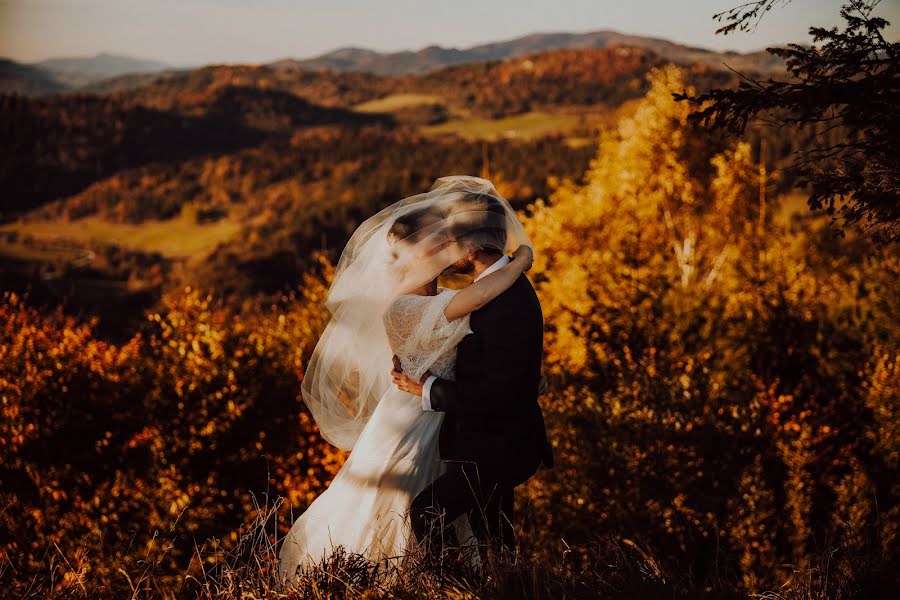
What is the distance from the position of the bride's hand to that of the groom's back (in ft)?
0.27

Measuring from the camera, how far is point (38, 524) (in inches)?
406

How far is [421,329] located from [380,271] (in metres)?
0.62

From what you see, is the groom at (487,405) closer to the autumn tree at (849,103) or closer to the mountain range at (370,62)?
the autumn tree at (849,103)

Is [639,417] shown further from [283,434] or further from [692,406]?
[283,434]

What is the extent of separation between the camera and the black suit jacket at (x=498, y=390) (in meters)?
3.49

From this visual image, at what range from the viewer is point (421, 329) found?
368 cm

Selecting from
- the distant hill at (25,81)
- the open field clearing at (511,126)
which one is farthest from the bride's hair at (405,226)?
the distant hill at (25,81)

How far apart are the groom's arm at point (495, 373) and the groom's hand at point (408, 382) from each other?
16 centimetres

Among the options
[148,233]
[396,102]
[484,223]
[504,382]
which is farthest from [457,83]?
[504,382]

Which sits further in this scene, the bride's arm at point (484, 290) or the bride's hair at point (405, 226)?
the bride's hair at point (405, 226)

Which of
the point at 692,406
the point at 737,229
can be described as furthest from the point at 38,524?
the point at 737,229

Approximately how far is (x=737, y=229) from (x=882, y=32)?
24.7m

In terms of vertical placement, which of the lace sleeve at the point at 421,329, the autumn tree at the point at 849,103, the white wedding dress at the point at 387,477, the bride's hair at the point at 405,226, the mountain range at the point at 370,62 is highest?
the mountain range at the point at 370,62

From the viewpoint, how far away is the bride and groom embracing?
353 cm
